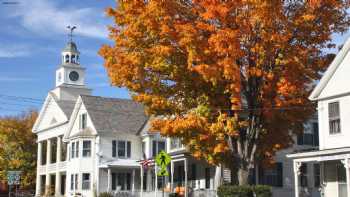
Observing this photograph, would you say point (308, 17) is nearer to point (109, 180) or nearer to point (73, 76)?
point (109, 180)

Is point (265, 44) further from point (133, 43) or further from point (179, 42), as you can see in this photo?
point (133, 43)

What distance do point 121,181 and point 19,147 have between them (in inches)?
934

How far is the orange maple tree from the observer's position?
24891 millimetres

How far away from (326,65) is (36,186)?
157ft

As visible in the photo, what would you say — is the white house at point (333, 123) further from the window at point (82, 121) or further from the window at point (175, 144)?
the window at point (82, 121)

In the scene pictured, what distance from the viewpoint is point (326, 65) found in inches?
1110

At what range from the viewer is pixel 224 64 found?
80.0 feet

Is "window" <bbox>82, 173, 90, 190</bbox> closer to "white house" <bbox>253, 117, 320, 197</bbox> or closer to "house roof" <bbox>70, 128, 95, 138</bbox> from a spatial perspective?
"house roof" <bbox>70, 128, 95, 138</bbox>

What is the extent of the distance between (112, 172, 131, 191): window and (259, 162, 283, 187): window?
1654 cm

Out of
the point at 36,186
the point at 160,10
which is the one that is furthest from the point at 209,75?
the point at 36,186

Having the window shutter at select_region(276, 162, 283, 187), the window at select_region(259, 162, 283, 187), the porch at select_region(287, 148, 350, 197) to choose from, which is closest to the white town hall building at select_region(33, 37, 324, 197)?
the window at select_region(259, 162, 283, 187)

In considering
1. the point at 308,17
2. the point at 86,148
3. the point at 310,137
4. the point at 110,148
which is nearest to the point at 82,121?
the point at 86,148

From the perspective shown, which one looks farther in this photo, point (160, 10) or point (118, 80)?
point (118, 80)

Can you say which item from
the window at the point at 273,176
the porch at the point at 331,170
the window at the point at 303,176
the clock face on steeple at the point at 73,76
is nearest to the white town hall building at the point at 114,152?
the window at the point at 273,176
